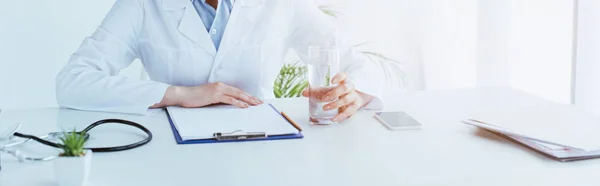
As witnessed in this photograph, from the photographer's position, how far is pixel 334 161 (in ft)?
3.65

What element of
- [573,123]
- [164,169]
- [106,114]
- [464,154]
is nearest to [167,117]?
[106,114]

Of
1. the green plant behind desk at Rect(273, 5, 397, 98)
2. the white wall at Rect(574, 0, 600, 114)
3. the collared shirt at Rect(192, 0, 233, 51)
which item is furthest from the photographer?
the green plant behind desk at Rect(273, 5, 397, 98)

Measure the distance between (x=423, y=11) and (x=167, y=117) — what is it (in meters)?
1.97

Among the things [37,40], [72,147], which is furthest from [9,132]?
[37,40]

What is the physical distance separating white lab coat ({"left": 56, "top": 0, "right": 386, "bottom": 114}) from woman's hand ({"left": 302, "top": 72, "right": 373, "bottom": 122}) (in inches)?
4.9

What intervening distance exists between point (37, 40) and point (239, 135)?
70.4 inches

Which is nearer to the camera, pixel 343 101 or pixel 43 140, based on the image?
pixel 43 140

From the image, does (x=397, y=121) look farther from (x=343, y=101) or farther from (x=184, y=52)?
(x=184, y=52)

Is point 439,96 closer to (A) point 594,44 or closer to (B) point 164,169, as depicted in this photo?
(B) point 164,169

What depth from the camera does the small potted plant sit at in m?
0.95

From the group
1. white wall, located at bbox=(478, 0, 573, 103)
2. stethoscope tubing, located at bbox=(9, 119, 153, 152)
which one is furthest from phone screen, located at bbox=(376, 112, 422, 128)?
white wall, located at bbox=(478, 0, 573, 103)

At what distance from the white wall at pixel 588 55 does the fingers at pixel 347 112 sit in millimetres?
1356

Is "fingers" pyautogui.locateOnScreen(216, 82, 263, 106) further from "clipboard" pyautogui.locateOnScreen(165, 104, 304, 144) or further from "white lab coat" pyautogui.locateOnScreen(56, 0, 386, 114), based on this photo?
"clipboard" pyautogui.locateOnScreen(165, 104, 304, 144)

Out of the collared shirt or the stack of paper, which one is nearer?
the stack of paper
